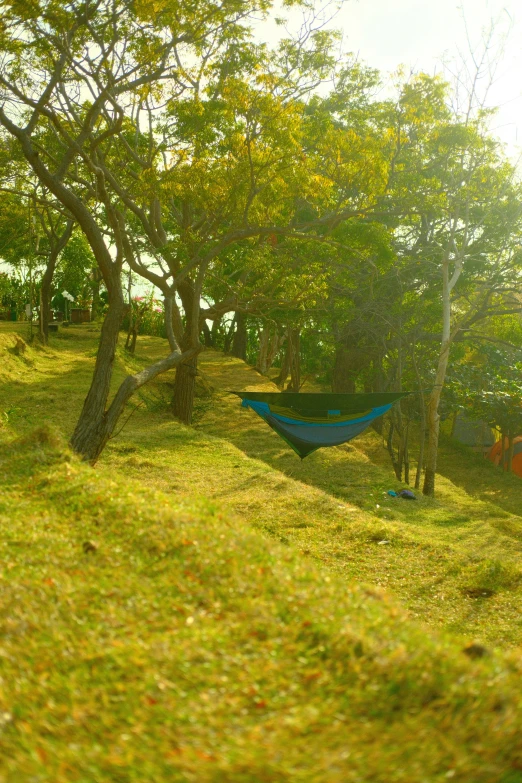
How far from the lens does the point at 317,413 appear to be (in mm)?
7660

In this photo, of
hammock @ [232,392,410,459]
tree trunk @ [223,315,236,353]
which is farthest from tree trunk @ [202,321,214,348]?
hammock @ [232,392,410,459]

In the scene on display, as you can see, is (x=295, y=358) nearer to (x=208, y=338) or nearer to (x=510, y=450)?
(x=208, y=338)

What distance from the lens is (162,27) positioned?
6.39 meters

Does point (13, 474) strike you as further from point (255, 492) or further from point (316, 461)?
point (316, 461)

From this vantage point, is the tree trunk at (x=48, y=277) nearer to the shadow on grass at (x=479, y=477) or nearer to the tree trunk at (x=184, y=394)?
the tree trunk at (x=184, y=394)

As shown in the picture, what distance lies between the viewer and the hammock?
7559 mm

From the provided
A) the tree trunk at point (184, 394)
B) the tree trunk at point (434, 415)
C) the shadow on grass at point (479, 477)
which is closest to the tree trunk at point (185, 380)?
the tree trunk at point (184, 394)

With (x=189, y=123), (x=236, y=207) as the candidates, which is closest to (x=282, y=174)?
(x=236, y=207)

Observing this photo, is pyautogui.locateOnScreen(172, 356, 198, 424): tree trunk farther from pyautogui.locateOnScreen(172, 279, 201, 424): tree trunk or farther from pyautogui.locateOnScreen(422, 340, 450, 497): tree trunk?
pyautogui.locateOnScreen(422, 340, 450, 497): tree trunk

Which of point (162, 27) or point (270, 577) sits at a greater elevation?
point (162, 27)

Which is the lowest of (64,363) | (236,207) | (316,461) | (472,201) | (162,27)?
(316,461)

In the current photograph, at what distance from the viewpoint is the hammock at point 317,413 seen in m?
7.56

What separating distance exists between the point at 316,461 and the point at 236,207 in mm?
3324

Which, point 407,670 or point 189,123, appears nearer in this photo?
point 407,670
